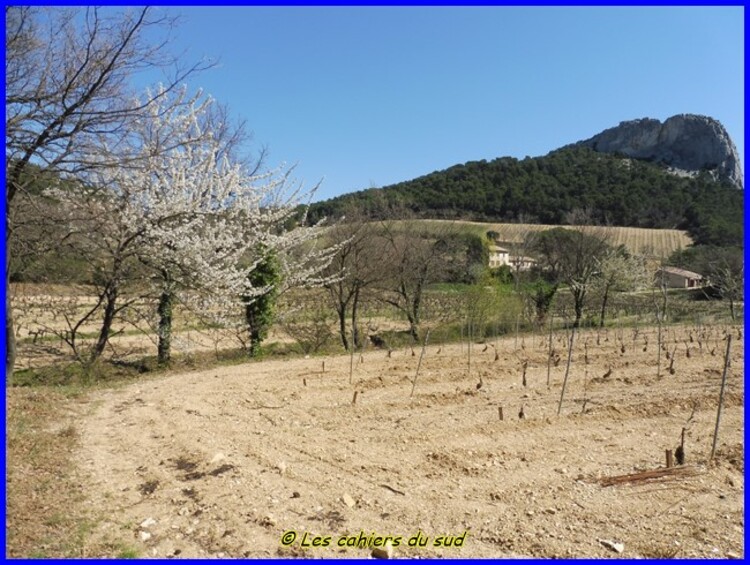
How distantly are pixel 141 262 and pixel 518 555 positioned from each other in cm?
876

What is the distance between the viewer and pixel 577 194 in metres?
56.6

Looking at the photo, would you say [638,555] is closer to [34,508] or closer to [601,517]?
[601,517]

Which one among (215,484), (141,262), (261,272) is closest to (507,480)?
(215,484)

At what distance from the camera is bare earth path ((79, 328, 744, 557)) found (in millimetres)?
3283

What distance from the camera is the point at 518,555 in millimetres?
3047

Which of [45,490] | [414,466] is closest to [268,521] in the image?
[414,466]

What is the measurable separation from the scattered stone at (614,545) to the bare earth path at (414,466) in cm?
2

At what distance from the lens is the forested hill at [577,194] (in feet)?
162

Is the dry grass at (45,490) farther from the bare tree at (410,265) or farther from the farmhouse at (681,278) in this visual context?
the farmhouse at (681,278)

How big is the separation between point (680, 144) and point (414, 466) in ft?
312

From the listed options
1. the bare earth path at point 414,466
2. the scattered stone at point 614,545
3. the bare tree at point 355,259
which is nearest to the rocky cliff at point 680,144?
the bare tree at point 355,259

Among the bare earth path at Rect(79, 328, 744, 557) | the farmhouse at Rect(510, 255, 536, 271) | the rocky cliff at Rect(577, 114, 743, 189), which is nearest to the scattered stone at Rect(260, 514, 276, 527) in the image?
the bare earth path at Rect(79, 328, 744, 557)

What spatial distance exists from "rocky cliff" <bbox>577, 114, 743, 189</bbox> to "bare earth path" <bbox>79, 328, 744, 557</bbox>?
82.0m

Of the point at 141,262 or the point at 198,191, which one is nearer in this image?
the point at 141,262
